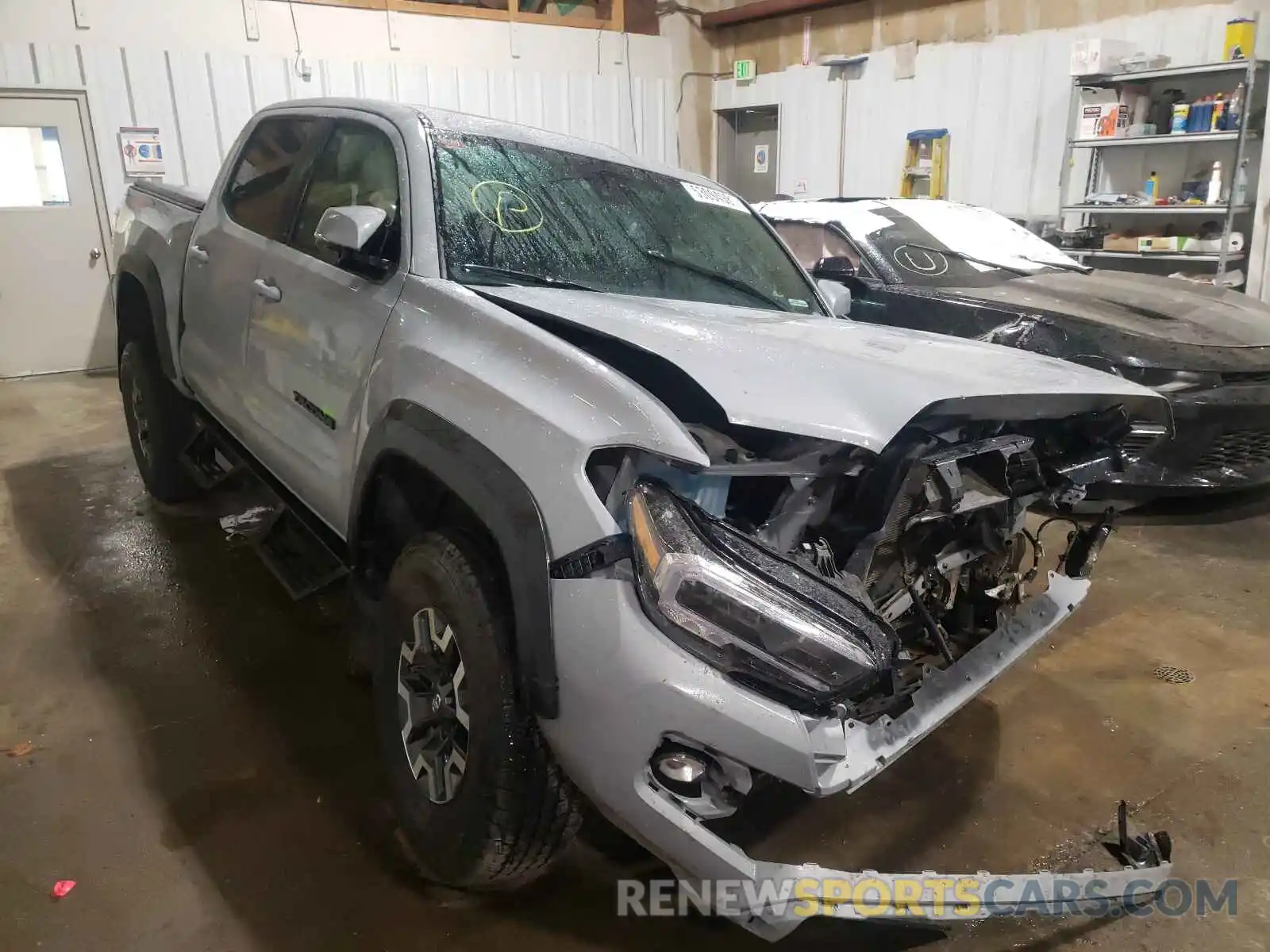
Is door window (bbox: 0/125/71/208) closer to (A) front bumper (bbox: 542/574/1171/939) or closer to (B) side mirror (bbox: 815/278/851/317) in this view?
(B) side mirror (bbox: 815/278/851/317)

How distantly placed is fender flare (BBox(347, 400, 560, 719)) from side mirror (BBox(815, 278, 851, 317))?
1663 mm

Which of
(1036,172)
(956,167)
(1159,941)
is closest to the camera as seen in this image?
(1159,941)

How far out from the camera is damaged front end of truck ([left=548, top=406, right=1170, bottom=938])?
1.44 metres

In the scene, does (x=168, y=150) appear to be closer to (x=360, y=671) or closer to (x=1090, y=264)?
(x=360, y=671)

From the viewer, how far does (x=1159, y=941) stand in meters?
1.91

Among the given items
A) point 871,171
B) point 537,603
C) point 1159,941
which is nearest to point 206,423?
point 537,603

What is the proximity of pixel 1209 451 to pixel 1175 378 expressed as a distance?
0.41m

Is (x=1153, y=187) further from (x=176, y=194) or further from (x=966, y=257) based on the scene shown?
(x=176, y=194)

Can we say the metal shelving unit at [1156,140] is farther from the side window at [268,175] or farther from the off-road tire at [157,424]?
the off-road tire at [157,424]

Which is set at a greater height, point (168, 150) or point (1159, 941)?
point (168, 150)

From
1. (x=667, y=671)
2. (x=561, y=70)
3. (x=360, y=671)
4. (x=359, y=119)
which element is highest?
(x=561, y=70)

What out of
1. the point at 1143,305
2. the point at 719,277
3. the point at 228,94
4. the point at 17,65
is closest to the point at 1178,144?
the point at 1143,305

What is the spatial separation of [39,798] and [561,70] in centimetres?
864

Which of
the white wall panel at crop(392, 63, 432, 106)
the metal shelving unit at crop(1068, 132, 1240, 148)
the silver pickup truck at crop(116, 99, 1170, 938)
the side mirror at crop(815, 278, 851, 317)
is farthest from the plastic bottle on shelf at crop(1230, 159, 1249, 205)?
the white wall panel at crop(392, 63, 432, 106)
